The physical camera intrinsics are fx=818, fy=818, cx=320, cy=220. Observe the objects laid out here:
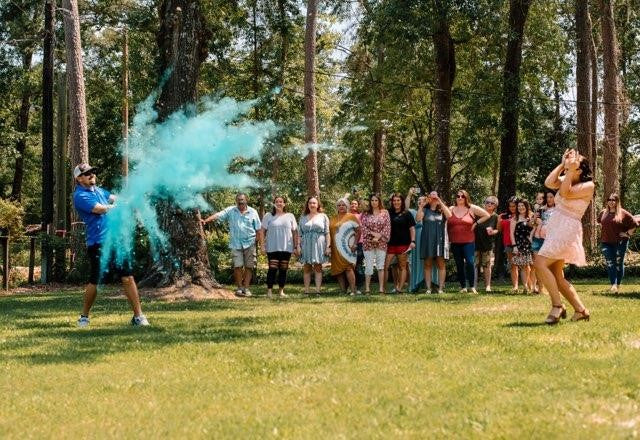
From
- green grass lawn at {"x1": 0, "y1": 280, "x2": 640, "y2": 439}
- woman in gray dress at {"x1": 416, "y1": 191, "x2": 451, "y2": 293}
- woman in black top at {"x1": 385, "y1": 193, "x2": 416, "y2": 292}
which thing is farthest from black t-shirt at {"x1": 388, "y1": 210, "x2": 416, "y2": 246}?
green grass lawn at {"x1": 0, "y1": 280, "x2": 640, "y2": 439}

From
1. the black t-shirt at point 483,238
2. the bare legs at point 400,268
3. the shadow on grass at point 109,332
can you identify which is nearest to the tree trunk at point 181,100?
the shadow on grass at point 109,332

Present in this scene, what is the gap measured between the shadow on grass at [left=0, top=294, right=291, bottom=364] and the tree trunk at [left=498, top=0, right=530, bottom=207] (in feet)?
37.9

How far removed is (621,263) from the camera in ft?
52.3

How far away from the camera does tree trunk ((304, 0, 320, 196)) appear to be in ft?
75.7

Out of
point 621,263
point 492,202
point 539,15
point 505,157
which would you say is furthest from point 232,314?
point 539,15

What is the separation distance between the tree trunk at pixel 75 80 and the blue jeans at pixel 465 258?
10.8m

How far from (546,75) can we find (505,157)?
6781 mm

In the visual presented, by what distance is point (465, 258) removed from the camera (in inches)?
593

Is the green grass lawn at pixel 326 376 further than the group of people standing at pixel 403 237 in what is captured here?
No

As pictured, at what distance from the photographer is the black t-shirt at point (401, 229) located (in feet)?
50.8

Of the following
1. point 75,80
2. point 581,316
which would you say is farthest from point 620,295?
point 75,80

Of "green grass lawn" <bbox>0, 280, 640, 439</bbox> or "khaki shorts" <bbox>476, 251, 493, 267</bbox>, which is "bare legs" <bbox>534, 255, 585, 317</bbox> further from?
"khaki shorts" <bbox>476, 251, 493, 267</bbox>

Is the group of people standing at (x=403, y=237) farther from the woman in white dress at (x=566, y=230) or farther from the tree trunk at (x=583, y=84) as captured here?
the tree trunk at (x=583, y=84)

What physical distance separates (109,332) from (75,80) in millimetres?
13134
